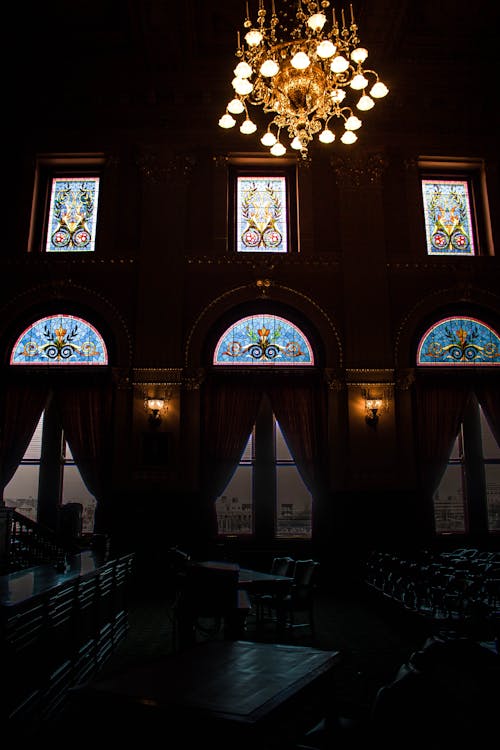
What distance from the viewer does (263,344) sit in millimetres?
10336

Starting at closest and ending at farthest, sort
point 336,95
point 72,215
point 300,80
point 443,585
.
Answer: point 300,80, point 336,95, point 443,585, point 72,215

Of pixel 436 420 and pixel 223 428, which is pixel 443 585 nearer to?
pixel 436 420

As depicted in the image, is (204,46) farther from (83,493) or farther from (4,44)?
(83,493)

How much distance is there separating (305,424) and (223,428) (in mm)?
1376

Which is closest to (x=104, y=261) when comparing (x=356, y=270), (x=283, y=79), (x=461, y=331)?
(x=356, y=270)

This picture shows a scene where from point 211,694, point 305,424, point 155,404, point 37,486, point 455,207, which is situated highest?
point 455,207

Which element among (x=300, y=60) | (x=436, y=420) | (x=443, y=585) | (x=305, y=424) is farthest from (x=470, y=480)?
(x=300, y=60)

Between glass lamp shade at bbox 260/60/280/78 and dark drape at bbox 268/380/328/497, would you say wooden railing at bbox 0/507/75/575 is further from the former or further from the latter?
glass lamp shade at bbox 260/60/280/78

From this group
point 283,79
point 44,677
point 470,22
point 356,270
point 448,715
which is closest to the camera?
point 448,715

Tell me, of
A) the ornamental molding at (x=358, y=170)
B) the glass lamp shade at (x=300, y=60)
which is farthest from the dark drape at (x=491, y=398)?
the glass lamp shade at (x=300, y=60)

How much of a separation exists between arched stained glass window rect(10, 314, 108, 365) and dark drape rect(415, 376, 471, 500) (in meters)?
5.48

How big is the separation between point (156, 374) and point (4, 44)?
6.10m

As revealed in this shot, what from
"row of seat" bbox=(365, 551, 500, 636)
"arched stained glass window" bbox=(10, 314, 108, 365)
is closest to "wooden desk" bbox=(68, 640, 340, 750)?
"row of seat" bbox=(365, 551, 500, 636)

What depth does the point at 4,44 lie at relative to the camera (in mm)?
9977
